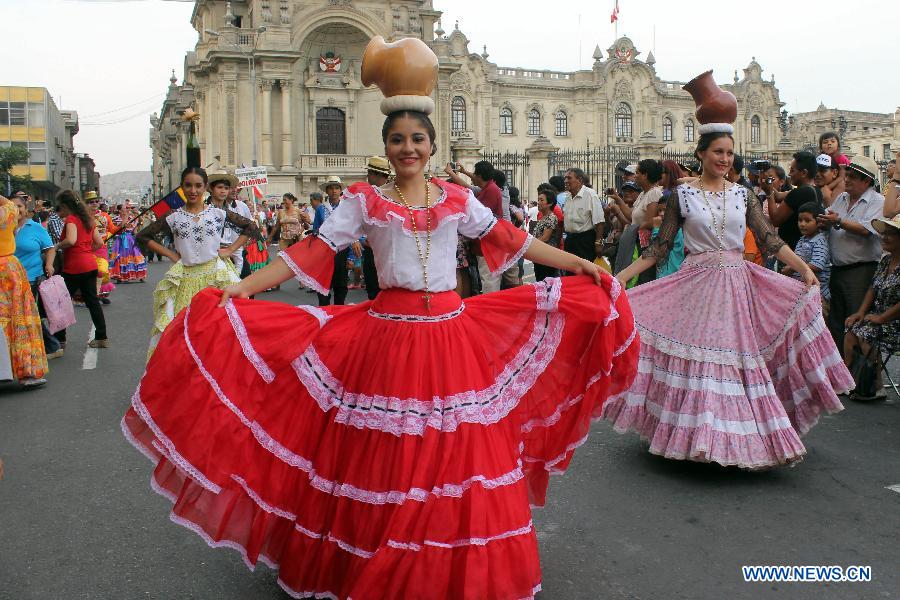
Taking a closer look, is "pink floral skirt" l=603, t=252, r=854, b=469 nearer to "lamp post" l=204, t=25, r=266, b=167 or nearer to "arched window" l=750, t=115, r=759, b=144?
"lamp post" l=204, t=25, r=266, b=167

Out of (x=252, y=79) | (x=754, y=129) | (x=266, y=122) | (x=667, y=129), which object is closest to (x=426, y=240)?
(x=252, y=79)

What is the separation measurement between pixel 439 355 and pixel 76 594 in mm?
1977

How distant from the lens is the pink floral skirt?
504 cm

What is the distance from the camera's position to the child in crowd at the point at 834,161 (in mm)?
8703

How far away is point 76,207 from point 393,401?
8324 millimetres

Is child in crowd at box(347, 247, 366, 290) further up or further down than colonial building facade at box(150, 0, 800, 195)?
further down

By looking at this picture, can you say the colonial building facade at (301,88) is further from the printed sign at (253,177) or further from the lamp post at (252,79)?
the printed sign at (253,177)

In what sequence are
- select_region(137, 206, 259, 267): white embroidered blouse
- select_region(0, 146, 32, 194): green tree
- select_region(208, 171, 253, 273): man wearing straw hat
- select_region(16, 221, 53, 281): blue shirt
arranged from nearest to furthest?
select_region(137, 206, 259, 267): white embroidered blouse, select_region(208, 171, 253, 273): man wearing straw hat, select_region(16, 221, 53, 281): blue shirt, select_region(0, 146, 32, 194): green tree

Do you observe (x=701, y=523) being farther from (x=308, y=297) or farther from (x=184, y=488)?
(x=308, y=297)

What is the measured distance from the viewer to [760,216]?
5480 mm

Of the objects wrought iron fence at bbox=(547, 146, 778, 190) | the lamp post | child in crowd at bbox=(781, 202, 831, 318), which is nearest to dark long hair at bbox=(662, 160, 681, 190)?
child in crowd at bbox=(781, 202, 831, 318)

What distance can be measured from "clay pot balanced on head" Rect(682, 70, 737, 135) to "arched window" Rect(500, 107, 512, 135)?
56376 mm

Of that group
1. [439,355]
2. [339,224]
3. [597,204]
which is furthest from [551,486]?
[597,204]

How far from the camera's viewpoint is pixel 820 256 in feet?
25.4
